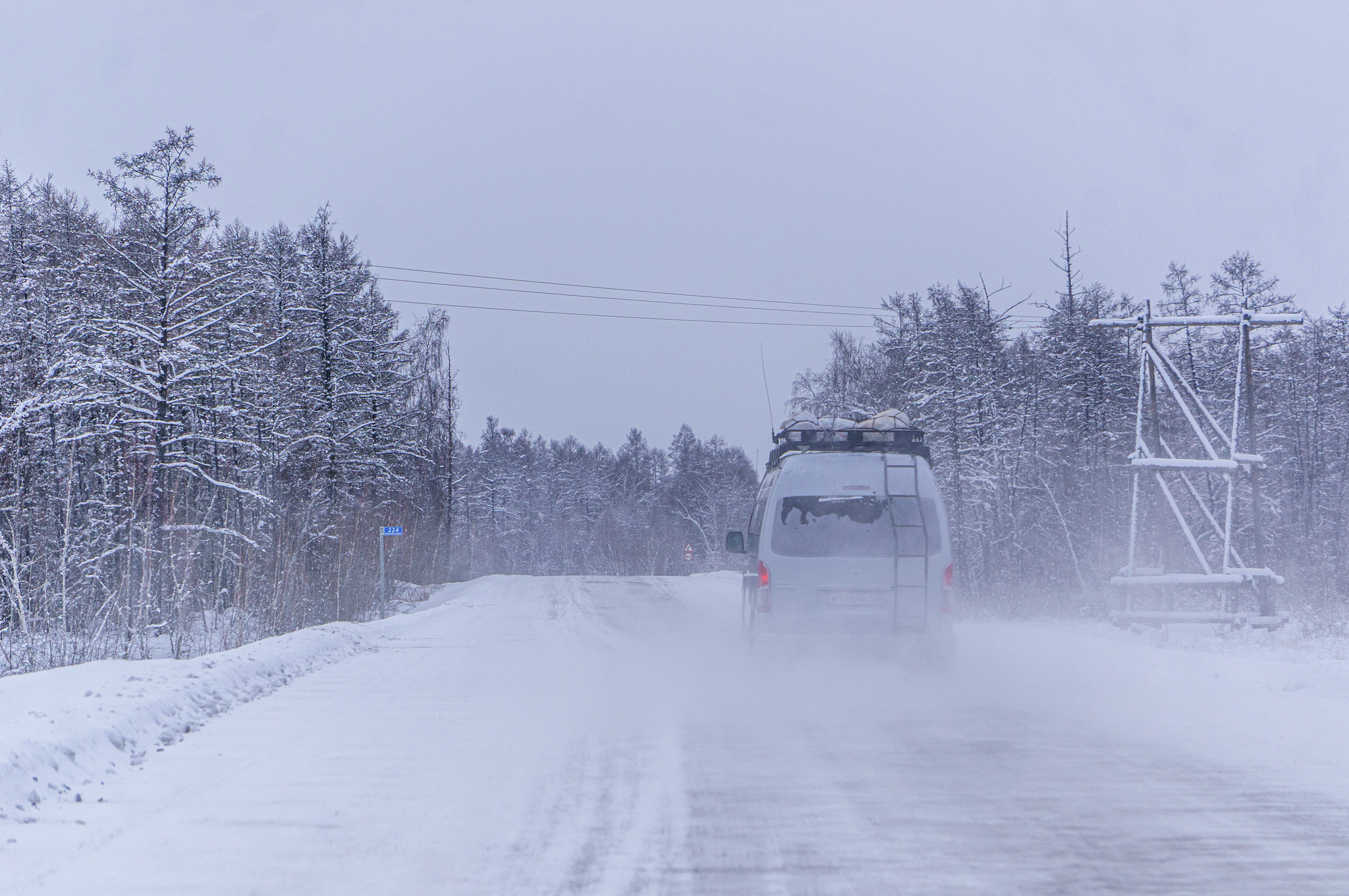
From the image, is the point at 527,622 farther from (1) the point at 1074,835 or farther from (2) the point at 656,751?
(1) the point at 1074,835

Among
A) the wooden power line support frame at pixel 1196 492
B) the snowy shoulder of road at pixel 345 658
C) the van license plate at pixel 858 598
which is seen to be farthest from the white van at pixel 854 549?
the wooden power line support frame at pixel 1196 492

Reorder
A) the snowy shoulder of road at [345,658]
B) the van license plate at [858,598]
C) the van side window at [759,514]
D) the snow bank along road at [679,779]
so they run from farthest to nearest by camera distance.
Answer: the van side window at [759,514]
the van license plate at [858,598]
the snowy shoulder of road at [345,658]
the snow bank along road at [679,779]

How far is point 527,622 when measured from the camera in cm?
2108

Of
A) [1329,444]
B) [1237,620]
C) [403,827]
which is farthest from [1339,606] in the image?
[1329,444]

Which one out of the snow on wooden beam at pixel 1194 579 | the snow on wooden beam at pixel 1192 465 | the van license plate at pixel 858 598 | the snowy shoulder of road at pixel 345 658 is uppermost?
the snow on wooden beam at pixel 1192 465

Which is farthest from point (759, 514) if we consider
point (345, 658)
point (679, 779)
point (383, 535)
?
point (383, 535)

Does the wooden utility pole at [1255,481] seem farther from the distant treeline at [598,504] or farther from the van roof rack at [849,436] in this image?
the distant treeline at [598,504]

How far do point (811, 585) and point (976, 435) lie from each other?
23.9 metres

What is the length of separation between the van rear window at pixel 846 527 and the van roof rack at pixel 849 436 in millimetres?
619

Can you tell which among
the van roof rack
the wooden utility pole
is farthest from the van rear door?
the wooden utility pole

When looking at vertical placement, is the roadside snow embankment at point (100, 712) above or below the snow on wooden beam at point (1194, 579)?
below

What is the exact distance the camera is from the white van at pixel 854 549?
1062 centimetres

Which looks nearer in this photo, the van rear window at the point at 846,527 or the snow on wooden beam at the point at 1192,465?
the van rear window at the point at 846,527

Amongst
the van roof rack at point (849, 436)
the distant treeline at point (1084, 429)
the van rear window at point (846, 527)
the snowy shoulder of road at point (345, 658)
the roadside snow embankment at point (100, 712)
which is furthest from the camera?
the distant treeline at point (1084, 429)
